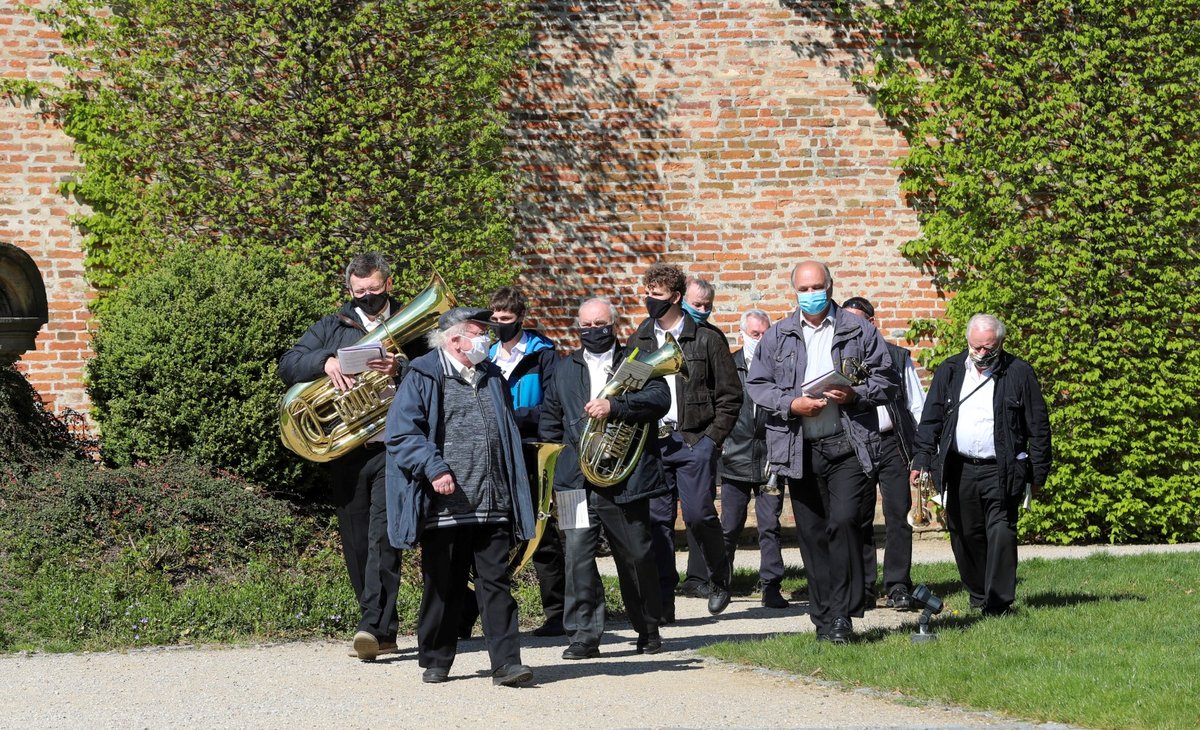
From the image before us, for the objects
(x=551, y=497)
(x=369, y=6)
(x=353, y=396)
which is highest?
(x=369, y=6)

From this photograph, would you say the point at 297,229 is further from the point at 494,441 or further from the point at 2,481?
the point at 494,441

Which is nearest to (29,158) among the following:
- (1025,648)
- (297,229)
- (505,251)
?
(297,229)

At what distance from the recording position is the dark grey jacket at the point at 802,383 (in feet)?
25.8

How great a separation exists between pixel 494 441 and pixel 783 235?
24.9 ft

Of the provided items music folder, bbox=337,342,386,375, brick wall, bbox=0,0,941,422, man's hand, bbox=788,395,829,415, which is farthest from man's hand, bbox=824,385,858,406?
brick wall, bbox=0,0,941,422

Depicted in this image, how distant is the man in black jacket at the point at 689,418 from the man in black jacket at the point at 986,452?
1272mm

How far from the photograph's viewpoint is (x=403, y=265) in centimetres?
1309

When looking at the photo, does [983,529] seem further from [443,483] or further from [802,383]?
[443,483]

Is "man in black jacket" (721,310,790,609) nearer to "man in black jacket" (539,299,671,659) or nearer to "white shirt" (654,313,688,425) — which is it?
"white shirt" (654,313,688,425)

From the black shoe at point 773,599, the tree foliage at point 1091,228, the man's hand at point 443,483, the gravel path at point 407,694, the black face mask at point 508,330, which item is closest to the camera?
the gravel path at point 407,694

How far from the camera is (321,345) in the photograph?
817 cm

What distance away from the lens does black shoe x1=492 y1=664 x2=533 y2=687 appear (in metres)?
6.96

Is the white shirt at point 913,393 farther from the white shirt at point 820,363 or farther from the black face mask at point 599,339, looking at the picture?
the black face mask at point 599,339

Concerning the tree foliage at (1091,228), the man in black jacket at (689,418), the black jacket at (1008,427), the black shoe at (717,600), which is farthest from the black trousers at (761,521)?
the tree foliage at (1091,228)
